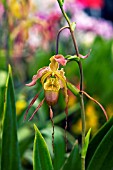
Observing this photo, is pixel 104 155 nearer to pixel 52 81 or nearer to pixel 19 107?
pixel 52 81

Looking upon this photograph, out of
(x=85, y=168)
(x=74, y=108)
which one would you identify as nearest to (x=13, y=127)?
(x=85, y=168)

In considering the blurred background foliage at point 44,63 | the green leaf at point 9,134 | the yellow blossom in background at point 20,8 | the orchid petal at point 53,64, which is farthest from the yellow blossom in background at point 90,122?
the orchid petal at point 53,64

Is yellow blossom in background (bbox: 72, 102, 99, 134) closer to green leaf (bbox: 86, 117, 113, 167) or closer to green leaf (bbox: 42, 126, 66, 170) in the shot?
green leaf (bbox: 42, 126, 66, 170)

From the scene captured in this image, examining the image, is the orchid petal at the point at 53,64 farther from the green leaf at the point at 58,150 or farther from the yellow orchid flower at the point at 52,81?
the green leaf at the point at 58,150

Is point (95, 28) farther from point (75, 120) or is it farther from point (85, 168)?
point (85, 168)

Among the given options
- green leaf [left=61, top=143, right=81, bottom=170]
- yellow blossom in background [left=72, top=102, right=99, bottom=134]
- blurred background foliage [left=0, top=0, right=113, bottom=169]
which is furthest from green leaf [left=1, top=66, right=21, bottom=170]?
yellow blossom in background [left=72, top=102, right=99, bottom=134]

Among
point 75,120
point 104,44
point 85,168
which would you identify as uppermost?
point 104,44
